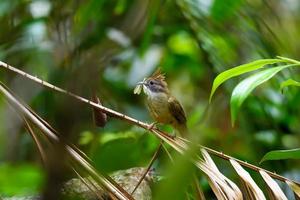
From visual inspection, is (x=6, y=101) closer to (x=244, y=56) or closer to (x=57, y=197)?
(x=57, y=197)

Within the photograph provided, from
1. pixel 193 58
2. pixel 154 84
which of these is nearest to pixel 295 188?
pixel 154 84

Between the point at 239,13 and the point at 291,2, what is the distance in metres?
0.50

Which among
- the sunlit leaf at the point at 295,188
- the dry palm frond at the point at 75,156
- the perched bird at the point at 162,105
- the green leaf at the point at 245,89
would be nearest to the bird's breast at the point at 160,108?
the perched bird at the point at 162,105

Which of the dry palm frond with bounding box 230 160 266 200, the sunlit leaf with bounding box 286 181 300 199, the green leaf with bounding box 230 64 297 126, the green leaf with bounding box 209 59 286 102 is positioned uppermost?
the green leaf with bounding box 209 59 286 102

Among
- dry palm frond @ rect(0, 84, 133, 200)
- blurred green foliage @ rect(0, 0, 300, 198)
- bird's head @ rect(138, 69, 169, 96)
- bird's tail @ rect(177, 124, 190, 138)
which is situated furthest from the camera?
bird's head @ rect(138, 69, 169, 96)

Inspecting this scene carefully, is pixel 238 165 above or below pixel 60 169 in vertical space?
below

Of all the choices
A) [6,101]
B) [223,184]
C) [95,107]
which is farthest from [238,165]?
[6,101]

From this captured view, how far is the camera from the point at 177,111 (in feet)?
7.73

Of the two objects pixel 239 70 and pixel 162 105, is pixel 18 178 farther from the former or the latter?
pixel 162 105

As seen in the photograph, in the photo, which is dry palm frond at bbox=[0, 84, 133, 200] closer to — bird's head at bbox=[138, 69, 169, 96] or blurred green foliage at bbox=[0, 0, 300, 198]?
blurred green foliage at bbox=[0, 0, 300, 198]

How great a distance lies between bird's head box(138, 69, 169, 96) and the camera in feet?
7.69

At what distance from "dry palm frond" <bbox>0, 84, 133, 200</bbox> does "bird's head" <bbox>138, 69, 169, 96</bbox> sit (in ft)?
4.24

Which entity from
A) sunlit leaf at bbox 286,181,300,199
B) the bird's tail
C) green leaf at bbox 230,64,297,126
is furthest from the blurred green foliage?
sunlit leaf at bbox 286,181,300,199

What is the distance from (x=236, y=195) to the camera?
1.10m
